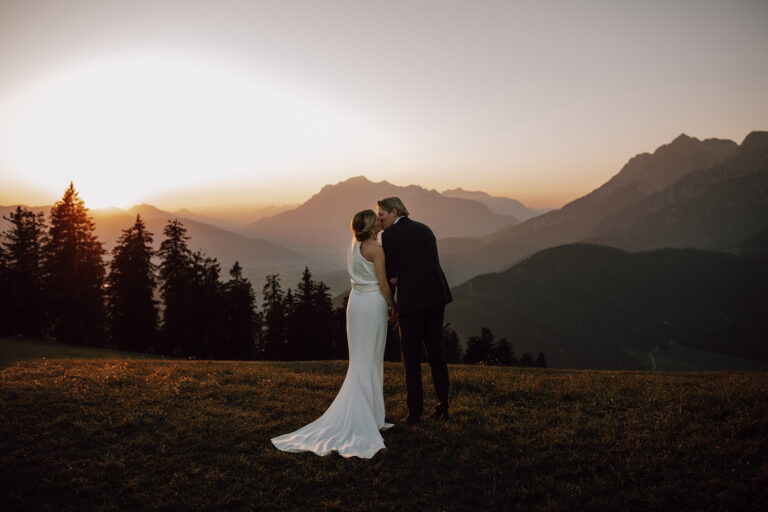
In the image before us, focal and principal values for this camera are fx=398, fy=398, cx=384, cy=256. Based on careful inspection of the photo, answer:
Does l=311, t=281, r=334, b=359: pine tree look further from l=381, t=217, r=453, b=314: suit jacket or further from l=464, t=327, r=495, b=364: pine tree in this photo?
l=381, t=217, r=453, b=314: suit jacket

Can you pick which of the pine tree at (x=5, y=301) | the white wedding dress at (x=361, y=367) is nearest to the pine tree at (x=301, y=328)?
the pine tree at (x=5, y=301)

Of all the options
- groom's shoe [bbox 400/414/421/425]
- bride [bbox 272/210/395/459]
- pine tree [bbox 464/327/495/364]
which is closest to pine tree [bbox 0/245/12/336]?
bride [bbox 272/210/395/459]

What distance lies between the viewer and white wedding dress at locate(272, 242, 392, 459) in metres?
7.81

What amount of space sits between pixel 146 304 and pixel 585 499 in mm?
48319

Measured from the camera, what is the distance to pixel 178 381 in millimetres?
11727

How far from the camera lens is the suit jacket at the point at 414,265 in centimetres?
766

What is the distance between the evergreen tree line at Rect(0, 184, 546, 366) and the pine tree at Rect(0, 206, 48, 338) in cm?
8

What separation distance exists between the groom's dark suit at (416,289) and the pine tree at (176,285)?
4320 cm

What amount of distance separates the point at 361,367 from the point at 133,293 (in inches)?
1747

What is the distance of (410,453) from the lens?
6.96m

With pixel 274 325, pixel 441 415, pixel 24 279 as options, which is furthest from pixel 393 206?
pixel 24 279

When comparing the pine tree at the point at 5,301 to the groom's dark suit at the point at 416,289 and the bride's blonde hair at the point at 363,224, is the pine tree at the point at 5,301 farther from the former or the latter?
the groom's dark suit at the point at 416,289

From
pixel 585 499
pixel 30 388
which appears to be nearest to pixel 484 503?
pixel 585 499

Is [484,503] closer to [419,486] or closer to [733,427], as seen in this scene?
[419,486]
